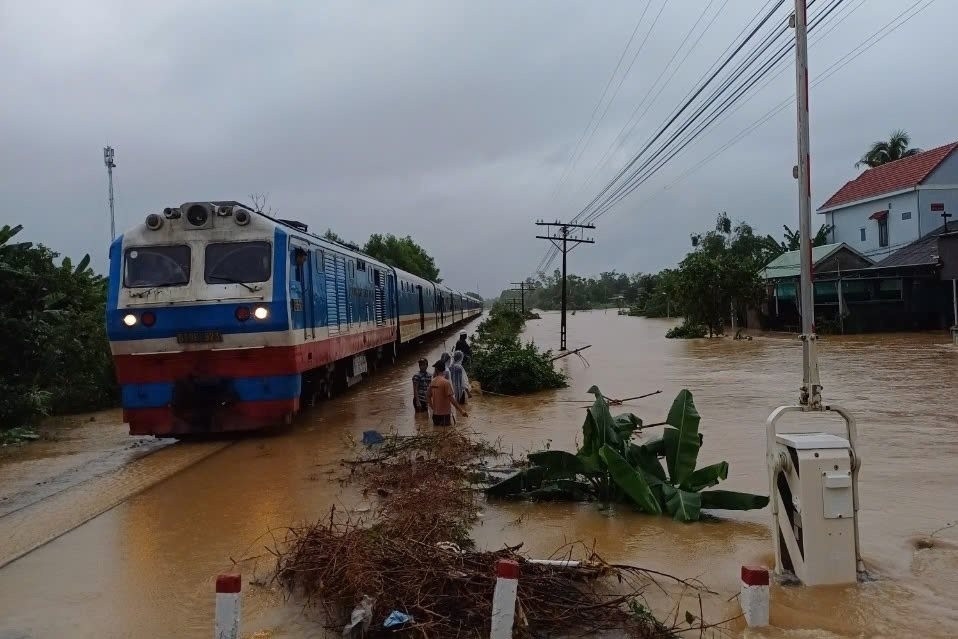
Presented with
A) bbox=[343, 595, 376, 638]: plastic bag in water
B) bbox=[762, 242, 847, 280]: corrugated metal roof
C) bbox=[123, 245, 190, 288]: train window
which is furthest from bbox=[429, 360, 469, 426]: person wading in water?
bbox=[762, 242, 847, 280]: corrugated metal roof

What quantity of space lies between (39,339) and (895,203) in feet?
124

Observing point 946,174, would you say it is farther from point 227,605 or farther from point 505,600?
point 227,605

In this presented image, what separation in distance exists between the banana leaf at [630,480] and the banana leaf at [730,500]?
0.42m

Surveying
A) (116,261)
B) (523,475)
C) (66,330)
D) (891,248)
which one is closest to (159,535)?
(523,475)

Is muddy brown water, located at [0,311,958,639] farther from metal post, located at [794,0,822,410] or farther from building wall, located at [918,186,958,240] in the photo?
building wall, located at [918,186,958,240]

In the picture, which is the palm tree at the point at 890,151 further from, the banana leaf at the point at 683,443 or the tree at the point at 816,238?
the banana leaf at the point at 683,443

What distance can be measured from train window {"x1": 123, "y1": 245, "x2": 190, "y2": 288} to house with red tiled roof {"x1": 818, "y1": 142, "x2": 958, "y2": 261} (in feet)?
113

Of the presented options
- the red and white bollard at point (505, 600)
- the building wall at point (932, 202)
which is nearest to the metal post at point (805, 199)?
the red and white bollard at point (505, 600)

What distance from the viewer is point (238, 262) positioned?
33.2 feet

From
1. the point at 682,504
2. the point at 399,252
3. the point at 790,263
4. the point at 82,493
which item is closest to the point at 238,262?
the point at 82,493

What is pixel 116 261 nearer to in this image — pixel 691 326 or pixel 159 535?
pixel 159 535

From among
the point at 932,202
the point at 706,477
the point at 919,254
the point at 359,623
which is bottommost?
the point at 359,623

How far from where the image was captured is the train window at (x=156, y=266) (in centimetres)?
1001

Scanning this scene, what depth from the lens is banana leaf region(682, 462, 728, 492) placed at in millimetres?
6448
